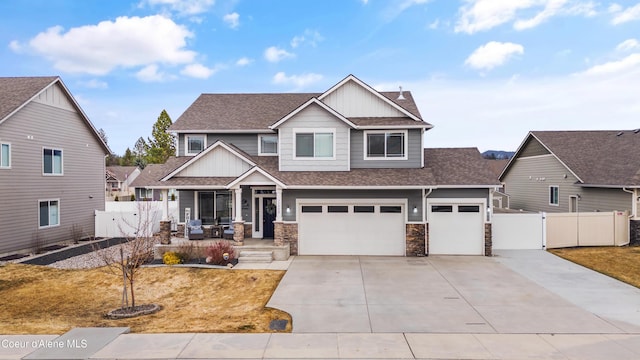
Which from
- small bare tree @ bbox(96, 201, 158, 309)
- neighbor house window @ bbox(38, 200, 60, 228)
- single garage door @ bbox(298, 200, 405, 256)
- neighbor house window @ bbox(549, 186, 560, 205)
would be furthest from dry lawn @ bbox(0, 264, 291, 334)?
neighbor house window @ bbox(549, 186, 560, 205)

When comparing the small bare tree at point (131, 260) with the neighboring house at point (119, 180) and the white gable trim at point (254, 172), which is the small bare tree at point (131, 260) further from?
the neighboring house at point (119, 180)

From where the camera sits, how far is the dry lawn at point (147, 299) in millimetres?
8570

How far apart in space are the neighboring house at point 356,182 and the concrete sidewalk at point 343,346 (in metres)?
8.39

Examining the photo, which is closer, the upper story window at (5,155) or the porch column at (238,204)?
the porch column at (238,204)

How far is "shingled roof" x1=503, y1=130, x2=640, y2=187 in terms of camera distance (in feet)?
63.0

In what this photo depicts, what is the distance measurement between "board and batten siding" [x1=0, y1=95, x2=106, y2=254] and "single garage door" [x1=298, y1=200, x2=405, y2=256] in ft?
42.1

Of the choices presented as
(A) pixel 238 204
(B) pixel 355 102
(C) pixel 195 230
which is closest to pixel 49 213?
(C) pixel 195 230

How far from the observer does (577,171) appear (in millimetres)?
21828

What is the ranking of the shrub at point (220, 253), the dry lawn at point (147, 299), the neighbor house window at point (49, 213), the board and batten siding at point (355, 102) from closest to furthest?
1. the dry lawn at point (147, 299)
2. the shrub at point (220, 253)
3. the board and batten siding at point (355, 102)
4. the neighbor house window at point (49, 213)

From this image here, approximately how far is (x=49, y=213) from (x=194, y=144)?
799 cm

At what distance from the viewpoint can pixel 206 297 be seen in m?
11.0

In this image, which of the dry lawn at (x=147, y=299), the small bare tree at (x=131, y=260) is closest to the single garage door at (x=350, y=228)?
the dry lawn at (x=147, y=299)

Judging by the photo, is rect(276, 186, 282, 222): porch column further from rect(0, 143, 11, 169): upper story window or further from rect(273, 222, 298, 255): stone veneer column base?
rect(0, 143, 11, 169): upper story window

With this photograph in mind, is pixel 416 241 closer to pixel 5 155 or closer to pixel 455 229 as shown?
pixel 455 229
